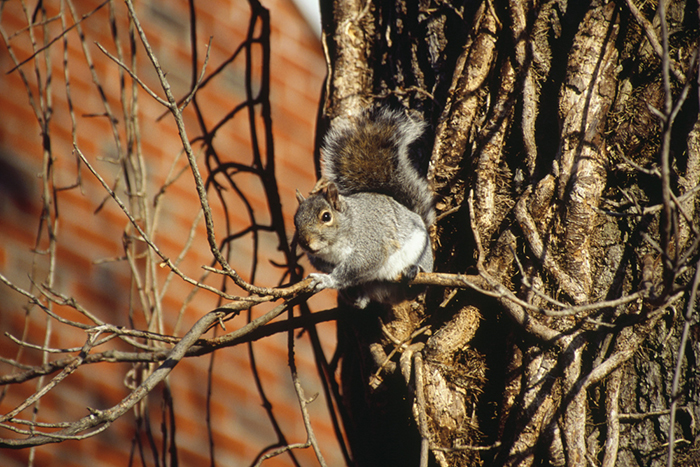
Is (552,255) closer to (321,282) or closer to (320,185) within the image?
(321,282)

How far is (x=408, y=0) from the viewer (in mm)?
1661

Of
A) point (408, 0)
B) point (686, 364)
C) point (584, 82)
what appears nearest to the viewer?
point (686, 364)

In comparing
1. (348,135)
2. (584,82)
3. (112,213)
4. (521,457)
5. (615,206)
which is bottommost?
(521,457)

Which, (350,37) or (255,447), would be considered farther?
(255,447)

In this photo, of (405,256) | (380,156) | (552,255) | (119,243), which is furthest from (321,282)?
(119,243)

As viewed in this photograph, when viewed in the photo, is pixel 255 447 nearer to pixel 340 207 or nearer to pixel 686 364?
pixel 340 207

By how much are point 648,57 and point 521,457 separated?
0.95 m

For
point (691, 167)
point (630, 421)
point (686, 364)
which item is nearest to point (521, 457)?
point (630, 421)

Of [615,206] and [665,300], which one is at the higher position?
[615,206]

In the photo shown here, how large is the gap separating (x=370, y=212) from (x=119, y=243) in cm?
124

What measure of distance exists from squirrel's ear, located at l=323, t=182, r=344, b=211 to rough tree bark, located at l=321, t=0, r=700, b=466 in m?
0.43

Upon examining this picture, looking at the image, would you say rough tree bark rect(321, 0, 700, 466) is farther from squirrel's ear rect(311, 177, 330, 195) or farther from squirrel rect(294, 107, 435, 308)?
squirrel's ear rect(311, 177, 330, 195)

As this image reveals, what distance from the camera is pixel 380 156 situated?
1.84 metres

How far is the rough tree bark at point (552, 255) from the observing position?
118 centimetres
